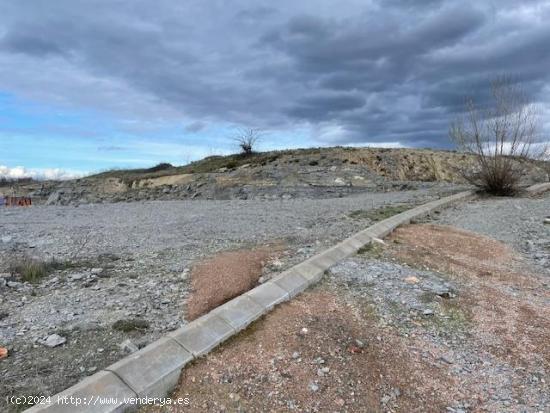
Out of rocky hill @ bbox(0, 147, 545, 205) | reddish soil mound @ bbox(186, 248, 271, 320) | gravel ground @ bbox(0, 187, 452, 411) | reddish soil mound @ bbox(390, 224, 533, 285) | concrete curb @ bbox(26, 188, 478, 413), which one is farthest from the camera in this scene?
rocky hill @ bbox(0, 147, 545, 205)

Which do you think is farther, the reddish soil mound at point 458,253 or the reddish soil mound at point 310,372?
the reddish soil mound at point 458,253

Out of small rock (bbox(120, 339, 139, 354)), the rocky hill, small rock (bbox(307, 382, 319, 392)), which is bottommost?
small rock (bbox(307, 382, 319, 392))

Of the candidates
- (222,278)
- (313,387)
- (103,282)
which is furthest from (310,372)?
(103,282)

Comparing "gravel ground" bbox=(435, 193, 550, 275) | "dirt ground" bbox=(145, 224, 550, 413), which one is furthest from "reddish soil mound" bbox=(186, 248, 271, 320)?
"gravel ground" bbox=(435, 193, 550, 275)

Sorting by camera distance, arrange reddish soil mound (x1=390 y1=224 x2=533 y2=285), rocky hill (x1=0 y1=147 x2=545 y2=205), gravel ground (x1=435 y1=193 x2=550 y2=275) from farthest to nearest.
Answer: rocky hill (x1=0 y1=147 x2=545 y2=205) → gravel ground (x1=435 y1=193 x2=550 y2=275) → reddish soil mound (x1=390 y1=224 x2=533 y2=285)

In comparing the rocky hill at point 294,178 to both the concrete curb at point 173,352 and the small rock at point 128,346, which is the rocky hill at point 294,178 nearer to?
the concrete curb at point 173,352

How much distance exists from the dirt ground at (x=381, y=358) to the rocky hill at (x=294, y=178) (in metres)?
15.2

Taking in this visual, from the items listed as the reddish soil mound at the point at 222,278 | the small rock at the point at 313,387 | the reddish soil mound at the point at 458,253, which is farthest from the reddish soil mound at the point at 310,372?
the reddish soil mound at the point at 458,253

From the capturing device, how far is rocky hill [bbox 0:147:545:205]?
22.1 metres

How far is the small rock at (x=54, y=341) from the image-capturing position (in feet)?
12.4

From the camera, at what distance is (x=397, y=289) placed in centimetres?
546

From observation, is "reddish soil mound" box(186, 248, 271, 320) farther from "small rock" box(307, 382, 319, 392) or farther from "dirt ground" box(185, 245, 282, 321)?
"small rock" box(307, 382, 319, 392)

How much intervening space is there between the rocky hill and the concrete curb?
15053 mm

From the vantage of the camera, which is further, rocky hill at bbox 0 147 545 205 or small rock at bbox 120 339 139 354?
rocky hill at bbox 0 147 545 205
